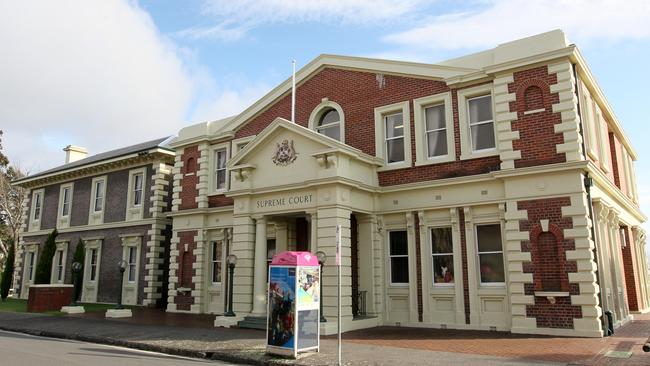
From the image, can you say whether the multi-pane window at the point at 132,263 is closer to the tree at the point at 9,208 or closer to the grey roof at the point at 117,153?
the grey roof at the point at 117,153

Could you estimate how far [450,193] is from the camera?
53.0 ft

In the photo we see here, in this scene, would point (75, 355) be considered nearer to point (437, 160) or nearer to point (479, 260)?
point (479, 260)

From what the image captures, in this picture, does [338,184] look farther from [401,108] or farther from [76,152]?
[76,152]

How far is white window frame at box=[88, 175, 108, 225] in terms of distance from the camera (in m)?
30.1

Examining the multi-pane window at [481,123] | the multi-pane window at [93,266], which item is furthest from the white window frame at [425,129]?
the multi-pane window at [93,266]

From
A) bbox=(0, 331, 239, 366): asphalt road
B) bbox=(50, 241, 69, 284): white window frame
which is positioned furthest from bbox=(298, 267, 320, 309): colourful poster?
bbox=(50, 241, 69, 284): white window frame

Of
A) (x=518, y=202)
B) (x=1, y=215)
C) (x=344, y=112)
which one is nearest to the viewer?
(x=518, y=202)

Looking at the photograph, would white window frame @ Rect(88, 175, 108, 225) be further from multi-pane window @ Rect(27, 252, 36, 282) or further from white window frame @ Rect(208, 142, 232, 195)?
white window frame @ Rect(208, 142, 232, 195)

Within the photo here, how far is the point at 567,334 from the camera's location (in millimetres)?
13344

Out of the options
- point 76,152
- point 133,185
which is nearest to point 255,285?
point 133,185

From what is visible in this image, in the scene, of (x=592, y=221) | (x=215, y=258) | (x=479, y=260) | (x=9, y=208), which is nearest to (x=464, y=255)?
(x=479, y=260)

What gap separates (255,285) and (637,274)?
1604cm

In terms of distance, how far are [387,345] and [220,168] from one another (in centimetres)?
1316

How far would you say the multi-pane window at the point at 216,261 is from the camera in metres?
22.1
